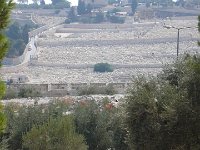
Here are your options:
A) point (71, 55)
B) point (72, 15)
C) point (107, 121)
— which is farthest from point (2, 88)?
point (72, 15)

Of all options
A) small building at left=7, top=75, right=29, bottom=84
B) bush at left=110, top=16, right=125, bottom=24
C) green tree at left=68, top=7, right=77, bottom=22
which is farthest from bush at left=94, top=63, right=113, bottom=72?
green tree at left=68, top=7, right=77, bottom=22

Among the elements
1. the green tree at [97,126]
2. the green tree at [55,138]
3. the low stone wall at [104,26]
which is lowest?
the low stone wall at [104,26]

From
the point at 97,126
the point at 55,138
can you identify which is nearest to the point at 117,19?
the point at 97,126

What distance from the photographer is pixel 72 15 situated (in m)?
82.9

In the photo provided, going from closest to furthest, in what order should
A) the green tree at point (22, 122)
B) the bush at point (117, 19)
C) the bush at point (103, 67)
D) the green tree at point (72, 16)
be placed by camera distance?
1. the green tree at point (22, 122)
2. the bush at point (103, 67)
3. the bush at point (117, 19)
4. the green tree at point (72, 16)

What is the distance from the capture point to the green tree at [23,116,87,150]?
10742mm

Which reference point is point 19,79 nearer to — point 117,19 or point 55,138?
point 117,19

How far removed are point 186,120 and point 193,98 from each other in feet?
1.07

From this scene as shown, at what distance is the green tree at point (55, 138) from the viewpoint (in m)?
10.7

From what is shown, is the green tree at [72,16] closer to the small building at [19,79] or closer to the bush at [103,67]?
the bush at [103,67]

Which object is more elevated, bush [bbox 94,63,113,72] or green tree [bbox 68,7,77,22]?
green tree [bbox 68,7,77,22]

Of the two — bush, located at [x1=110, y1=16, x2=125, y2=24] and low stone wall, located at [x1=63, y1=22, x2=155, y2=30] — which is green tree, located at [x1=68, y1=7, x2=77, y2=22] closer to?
low stone wall, located at [x1=63, y1=22, x2=155, y2=30]

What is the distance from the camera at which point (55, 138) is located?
35.6 ft

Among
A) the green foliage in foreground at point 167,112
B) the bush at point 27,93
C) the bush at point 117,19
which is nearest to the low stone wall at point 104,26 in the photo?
the bush at point 117,19
